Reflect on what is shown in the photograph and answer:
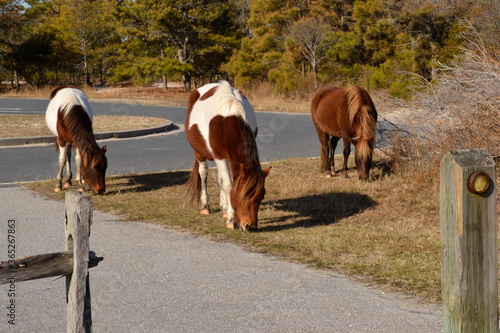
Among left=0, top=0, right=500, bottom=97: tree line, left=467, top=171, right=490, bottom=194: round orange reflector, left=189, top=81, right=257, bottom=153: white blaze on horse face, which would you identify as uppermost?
left=0, top=0, right=500, bottom=97: tree line

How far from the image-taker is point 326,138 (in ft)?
41.0

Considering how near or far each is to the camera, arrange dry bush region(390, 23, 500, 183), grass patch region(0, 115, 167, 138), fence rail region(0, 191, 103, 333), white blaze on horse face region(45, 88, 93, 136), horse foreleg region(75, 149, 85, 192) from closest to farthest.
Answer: fence rail region(0, 191, 103, 333) < dry bush region(390, 23, 500, 183) < horse foreleg region(75, 149, 85, 192) < white blaze on horse face region(45, 88, 93, 136) < grass patch region(0, 115, 167, 138)

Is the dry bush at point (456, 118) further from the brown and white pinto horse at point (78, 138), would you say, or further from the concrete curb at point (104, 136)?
the concrete curb at point (104, 136)

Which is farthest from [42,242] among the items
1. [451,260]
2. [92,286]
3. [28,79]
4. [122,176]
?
[28,79]

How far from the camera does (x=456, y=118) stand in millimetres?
10344

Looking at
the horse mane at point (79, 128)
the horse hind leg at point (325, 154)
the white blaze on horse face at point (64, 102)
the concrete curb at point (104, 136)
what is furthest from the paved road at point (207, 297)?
the concrete curb at point (104, 136)

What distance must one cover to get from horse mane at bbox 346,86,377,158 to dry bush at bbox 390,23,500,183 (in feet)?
2.66

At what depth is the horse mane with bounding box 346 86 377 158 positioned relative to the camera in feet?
35.0

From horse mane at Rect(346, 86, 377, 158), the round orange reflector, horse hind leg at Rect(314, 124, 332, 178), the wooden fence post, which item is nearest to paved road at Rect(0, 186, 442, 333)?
the wooden fence post

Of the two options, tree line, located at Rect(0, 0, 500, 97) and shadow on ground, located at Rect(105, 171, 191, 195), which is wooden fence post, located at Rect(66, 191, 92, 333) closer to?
shadow on ground, located at Rect(105, 171, 191, 195)

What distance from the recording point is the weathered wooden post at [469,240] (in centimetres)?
269

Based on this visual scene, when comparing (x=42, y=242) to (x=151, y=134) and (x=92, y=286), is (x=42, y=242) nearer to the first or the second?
(x=92, y=286)

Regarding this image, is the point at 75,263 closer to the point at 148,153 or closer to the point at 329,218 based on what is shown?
the point at 329,218

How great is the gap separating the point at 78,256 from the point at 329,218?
6001 millimetres
